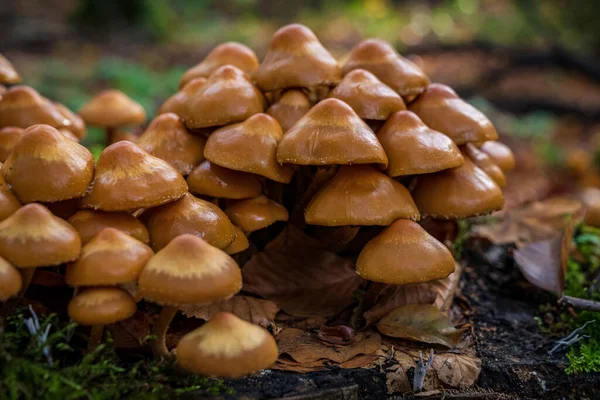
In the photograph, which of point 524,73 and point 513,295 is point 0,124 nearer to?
point 513,295

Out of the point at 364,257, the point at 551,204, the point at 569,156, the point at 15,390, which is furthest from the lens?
the point at 569,156

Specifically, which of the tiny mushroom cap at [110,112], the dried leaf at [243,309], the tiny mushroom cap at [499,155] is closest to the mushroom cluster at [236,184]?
the tiny mushroom cap at [499,155]

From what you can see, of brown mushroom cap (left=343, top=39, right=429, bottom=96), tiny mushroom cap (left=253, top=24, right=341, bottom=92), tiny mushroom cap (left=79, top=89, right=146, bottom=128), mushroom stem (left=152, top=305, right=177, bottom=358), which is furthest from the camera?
tiny mushroom cap (left=79, top=89, right=146, bottom=128)

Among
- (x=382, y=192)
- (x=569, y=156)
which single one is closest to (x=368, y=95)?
(x=382, y=192)

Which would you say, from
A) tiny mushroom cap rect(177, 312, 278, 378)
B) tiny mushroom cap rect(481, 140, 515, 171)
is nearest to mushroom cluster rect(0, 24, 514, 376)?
tiny mushroom cap rect(177, 312, 278, 378)

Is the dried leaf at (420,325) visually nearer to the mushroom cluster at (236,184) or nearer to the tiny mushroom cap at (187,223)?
the mushroom cluster at (236,184)

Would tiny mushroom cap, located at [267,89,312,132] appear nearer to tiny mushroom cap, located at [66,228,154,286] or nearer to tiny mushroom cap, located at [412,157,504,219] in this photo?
tiny mushroom cap, located at [412,157,504,219]
